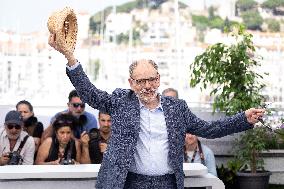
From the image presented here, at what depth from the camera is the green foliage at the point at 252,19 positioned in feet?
201

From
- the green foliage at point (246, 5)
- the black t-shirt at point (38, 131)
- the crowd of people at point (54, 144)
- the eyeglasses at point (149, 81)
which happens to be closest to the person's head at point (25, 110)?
the black t-shirt at point (38, 131)

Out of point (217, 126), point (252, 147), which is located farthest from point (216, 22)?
point (217, 126)

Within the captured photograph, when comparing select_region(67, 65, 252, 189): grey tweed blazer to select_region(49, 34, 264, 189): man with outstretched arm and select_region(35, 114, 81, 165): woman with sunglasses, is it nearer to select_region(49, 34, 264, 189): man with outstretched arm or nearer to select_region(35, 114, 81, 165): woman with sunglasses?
select_region(49, 34, 264, 189): man with outstretched arm

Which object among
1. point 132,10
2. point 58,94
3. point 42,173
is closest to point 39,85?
point 58,94

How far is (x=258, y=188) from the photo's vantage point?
8.48 metres

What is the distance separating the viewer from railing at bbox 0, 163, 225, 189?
12.6 ft

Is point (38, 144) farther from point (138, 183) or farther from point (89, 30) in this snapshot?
point (89, 30)

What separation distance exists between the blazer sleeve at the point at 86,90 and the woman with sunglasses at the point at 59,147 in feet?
9.90

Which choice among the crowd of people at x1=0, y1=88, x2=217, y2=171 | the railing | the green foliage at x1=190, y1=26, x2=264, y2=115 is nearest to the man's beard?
the railing

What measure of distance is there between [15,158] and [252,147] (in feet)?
11.1

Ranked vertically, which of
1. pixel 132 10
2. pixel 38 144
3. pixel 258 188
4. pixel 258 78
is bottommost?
pixel 258 188

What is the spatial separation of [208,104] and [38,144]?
13.5 feet

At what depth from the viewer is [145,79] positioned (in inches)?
127

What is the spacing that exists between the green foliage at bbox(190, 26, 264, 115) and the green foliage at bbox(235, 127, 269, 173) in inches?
14.3
